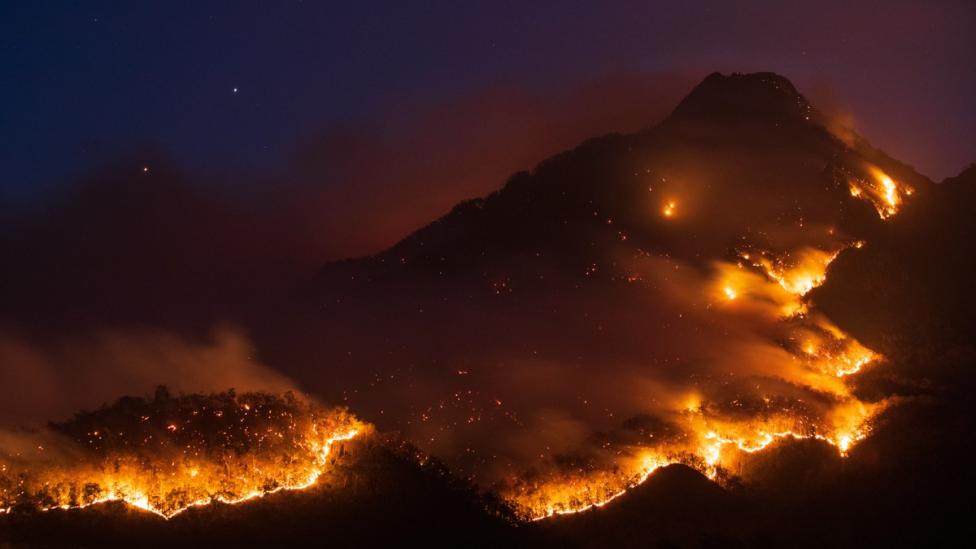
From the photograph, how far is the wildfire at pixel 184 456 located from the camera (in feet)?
37.5

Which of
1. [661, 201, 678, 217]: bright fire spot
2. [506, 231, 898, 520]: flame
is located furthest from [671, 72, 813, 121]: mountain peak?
[506, 231, 898, 520]: flame

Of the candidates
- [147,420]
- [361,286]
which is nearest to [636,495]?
[147,420]

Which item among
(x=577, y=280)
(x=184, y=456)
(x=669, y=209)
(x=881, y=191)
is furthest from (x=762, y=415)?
(x=881, y=191)

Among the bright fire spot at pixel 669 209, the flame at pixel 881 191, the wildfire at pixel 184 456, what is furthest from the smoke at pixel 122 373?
the flame at pixel 881 191

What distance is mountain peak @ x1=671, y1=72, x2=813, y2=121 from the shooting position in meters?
32.2

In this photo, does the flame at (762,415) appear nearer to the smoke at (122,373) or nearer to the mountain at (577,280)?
the mountain at (577,280)

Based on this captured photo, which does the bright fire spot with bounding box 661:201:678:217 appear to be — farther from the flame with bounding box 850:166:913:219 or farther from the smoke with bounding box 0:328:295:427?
the smoke with bounding box 0:328:295:427

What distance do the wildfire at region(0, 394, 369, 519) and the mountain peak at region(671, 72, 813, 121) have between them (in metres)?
23.2

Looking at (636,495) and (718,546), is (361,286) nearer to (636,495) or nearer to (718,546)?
(636,495)

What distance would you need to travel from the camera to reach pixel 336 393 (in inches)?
653

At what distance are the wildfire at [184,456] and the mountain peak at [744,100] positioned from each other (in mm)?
23205

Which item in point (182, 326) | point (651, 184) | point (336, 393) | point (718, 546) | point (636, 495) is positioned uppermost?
point (651, 184)

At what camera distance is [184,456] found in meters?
12.7

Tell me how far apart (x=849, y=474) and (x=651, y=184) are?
13.5 meters
